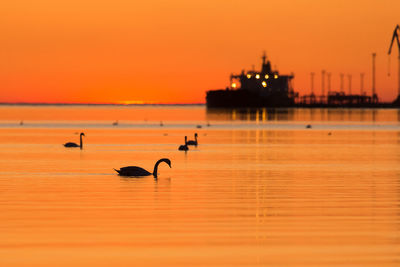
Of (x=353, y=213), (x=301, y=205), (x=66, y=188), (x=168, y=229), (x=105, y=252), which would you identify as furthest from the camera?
(x=66, y=188)

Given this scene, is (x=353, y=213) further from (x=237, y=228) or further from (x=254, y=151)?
(x=254, y=151)

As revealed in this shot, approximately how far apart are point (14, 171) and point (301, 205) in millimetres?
16415

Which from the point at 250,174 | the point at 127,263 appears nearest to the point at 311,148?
the point at 250,174

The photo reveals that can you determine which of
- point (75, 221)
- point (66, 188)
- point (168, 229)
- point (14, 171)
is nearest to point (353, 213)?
point (168, 229)

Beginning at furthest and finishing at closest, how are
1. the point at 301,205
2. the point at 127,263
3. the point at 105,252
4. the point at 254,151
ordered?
the point at 254,151 → the point at 301,205 → the point at 105,252 → the point at 127,263

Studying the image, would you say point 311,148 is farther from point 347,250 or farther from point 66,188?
point 347,250

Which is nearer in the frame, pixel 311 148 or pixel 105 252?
pixel 105 252

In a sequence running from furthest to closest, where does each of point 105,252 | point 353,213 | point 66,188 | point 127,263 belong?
Result: point 66,188 → point 353,213 → point 105,252 → point 127,263

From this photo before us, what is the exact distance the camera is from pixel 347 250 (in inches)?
685

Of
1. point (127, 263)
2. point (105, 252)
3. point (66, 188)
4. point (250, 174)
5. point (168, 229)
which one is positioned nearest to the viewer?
point (127, 263)

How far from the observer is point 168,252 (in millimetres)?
17203

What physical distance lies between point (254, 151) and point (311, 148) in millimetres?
5192

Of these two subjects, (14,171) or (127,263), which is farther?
(14,171)

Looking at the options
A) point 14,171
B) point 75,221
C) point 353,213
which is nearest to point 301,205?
point 353,213
